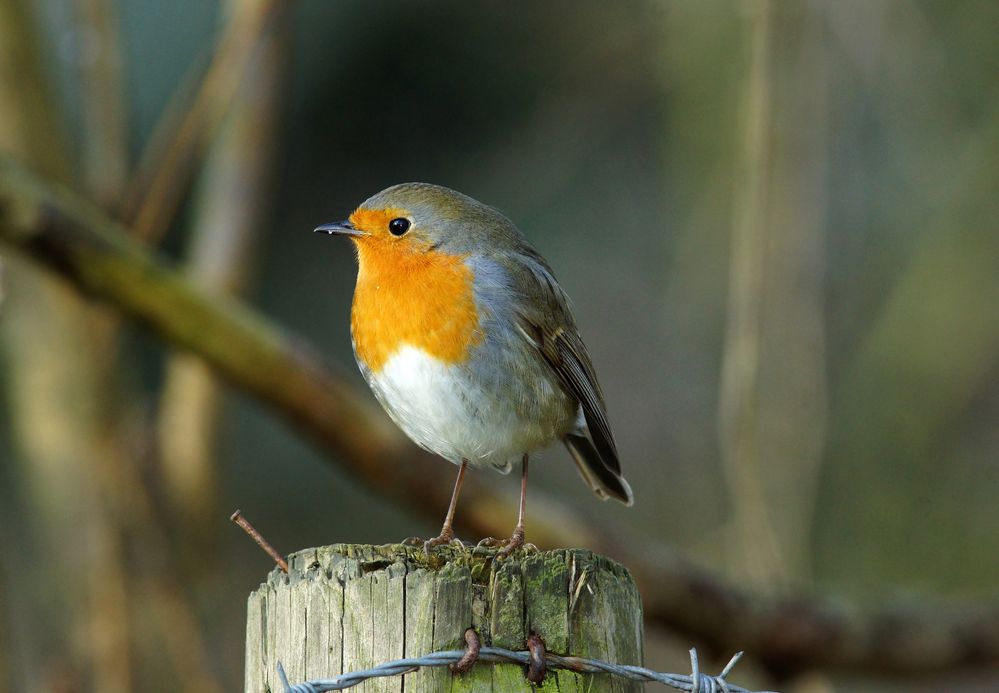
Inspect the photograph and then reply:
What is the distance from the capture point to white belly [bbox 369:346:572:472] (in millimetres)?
3193

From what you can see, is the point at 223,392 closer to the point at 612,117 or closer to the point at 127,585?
the point at 127,585

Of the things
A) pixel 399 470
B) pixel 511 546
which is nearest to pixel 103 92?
pixel 399 470

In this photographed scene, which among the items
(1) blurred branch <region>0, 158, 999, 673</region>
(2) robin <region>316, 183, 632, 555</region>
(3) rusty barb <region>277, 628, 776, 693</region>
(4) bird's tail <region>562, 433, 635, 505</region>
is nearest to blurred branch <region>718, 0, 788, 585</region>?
(1) blurred branch <region>0, 158, 999, 673</region>

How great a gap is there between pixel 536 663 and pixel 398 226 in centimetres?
178

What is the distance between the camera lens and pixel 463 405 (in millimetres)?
3205

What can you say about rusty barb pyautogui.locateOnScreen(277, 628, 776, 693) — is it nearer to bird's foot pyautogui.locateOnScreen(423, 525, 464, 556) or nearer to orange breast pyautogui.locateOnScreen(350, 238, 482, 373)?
bird's foot pyautogui.locateOnScreen(423, 525, 464, 556)

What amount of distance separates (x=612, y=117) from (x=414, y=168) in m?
1.19

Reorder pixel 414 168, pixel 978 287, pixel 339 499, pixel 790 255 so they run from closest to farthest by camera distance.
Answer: pixel 790 255, pixel 978 287, pixel 414 168, pixel 339 499

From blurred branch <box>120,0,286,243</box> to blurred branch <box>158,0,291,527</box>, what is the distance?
433mm

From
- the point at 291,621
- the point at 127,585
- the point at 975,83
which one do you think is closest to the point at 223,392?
the point at 127,585

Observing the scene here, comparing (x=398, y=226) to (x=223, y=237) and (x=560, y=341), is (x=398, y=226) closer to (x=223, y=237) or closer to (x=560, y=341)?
(x=560, y=341)

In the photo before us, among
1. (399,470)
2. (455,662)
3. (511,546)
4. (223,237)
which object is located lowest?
(455,662)

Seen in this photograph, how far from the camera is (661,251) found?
7656 mm

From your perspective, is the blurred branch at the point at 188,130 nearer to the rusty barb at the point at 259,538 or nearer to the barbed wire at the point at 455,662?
the rusty barb at the point at 259,538
